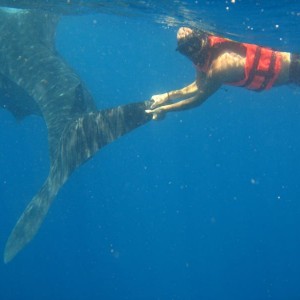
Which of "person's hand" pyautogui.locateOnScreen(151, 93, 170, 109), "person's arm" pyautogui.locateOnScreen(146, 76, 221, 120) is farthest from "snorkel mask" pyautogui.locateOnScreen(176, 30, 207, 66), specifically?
"person's hand" pyautogui.locateOnScreen(151, 93, 170, 109)

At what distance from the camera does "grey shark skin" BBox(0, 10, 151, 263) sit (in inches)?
253

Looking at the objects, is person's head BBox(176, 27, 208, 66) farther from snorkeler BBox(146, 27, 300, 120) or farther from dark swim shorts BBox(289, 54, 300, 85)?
dark swim shorts BBox(289, 54, 300, 85)

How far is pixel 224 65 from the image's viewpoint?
276 inches

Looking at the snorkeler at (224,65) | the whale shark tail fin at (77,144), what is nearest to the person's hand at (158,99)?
the snorkeler at (224,65)

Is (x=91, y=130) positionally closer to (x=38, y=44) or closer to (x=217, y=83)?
(x=217, y=83)

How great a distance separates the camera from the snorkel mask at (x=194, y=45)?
696 centimetres

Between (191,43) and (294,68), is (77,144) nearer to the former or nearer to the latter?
(191,43)

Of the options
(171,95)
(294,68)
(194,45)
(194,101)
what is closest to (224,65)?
(194,45)

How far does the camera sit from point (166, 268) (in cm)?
3036

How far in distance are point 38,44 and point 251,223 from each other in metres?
28.3

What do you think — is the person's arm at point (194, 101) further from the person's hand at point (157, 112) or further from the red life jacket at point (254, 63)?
the red life jacket at point (254, 63)

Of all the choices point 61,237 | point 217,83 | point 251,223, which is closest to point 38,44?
point 217,83

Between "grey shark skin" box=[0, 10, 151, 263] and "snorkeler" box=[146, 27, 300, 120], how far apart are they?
1010 mm

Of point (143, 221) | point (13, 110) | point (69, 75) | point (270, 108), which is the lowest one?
point (143, 221)
